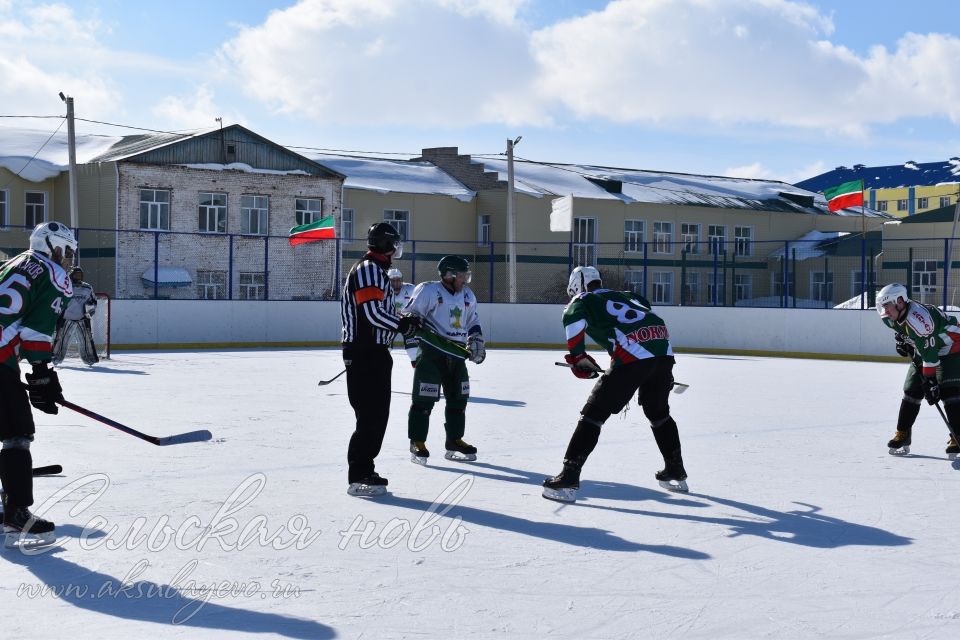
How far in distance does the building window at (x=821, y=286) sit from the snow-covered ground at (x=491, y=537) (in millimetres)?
13191

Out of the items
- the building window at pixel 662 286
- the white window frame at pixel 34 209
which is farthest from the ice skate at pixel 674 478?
the white window frame at pixel 34 209

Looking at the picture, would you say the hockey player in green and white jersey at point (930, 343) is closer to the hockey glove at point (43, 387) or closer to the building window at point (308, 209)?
the hockey glove at point (43, 387)

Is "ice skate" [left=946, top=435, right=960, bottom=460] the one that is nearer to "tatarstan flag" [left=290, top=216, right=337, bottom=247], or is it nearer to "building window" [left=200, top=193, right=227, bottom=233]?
"tatarstan flag" [left=290, top=216, right=337, bottom=247]

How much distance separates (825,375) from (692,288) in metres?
17.8

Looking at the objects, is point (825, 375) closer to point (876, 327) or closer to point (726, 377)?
point (726, 377)

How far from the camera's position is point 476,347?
7.96 m

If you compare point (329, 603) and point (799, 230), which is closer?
point (329, 603)

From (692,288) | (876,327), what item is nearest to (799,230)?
(692,288)

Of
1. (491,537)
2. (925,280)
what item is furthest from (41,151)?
(491,537)

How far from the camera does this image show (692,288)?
3347 centimetres

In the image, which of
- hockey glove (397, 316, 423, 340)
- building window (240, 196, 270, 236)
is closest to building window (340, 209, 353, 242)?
building window (240, 196, 270, 236)

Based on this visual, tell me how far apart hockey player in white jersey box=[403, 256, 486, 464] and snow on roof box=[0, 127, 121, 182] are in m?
25.6

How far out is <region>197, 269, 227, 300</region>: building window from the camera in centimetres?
2941

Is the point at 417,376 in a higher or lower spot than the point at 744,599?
higher
